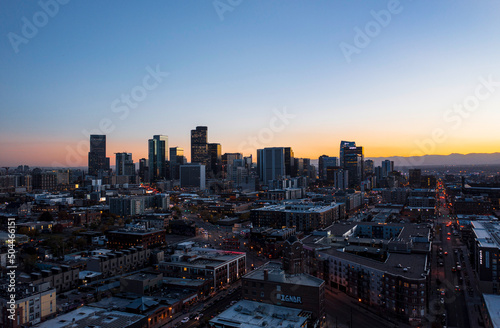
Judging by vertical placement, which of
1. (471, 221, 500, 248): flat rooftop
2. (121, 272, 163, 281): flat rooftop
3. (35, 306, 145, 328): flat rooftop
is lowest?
(35, 306, 145, 328): flat rooftop

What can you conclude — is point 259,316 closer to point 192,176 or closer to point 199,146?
point 192,176

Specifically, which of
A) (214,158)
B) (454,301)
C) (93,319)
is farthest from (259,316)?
(214,158)

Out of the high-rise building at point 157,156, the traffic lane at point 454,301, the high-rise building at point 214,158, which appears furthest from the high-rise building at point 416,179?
→ the high-rise building at point 157,156

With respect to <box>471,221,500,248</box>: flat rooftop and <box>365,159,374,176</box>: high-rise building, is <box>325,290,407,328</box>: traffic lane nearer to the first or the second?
<box>471,221,500,248</box>: flat rooftop

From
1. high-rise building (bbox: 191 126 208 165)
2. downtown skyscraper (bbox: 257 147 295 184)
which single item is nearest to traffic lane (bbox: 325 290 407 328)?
downtown skyscraper (bbox: 257 147 295 184)

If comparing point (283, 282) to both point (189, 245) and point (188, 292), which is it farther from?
point (189, 245)

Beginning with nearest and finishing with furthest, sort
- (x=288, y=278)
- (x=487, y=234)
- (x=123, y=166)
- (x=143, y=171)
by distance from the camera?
1. (x=288, y=278)
2. (x=487, y=234)
3. (x=123, y=166)
4. (x=143, y=171)
